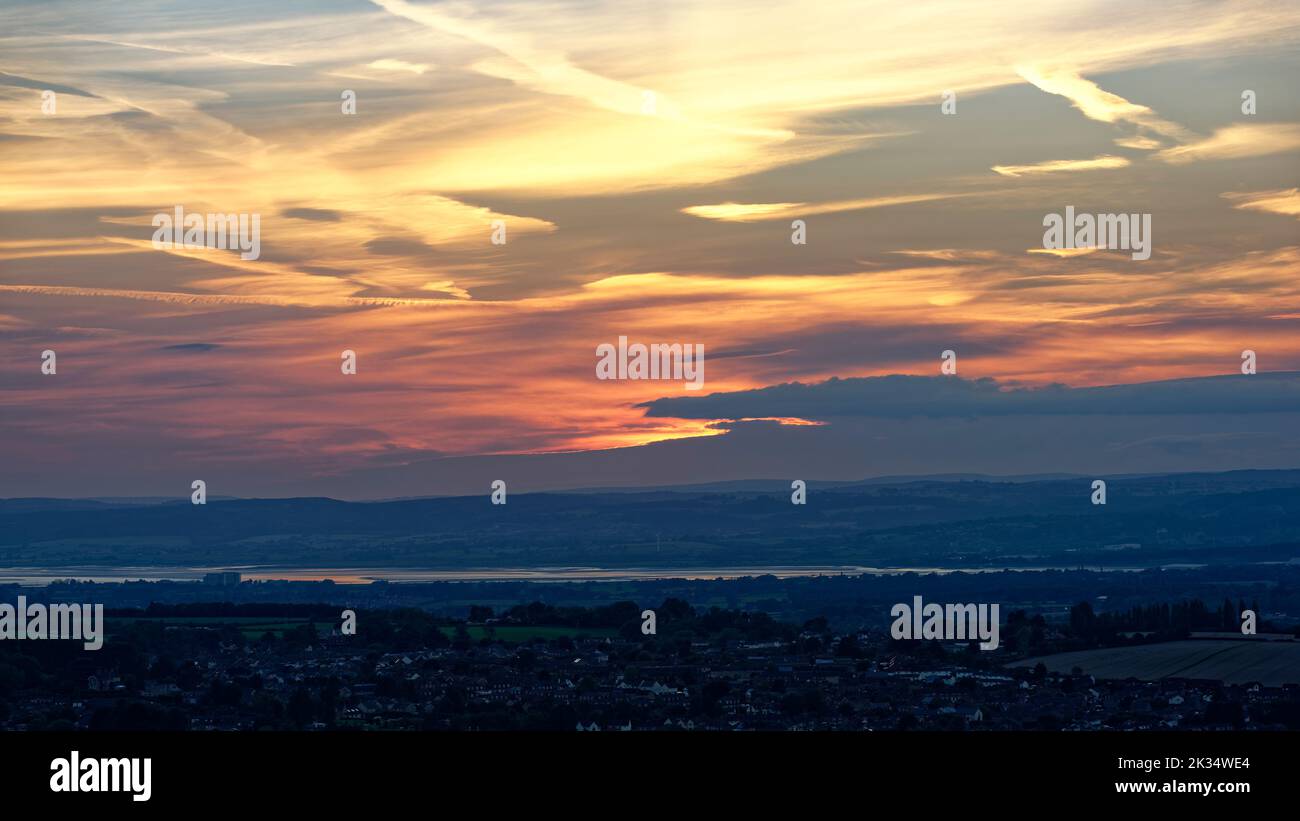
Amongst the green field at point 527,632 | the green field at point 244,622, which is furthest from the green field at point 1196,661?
the green field at point 244,622

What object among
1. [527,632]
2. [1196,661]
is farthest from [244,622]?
[1196,661]

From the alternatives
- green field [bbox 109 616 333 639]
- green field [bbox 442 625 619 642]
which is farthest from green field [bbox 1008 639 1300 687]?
green field [bbox 109 616 333 639]

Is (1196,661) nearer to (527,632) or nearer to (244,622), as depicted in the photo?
(527,632)

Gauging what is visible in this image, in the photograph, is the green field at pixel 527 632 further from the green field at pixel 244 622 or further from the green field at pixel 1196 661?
the green field at pixel 1196 661

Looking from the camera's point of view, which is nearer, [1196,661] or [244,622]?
[1196,661]

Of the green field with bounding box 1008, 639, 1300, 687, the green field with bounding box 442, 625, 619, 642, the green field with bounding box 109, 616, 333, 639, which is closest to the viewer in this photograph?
the green field with bounding box 1008, 639, 1300, 687

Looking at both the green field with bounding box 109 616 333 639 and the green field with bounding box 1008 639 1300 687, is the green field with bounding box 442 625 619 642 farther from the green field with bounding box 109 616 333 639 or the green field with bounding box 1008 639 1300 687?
the green field with bounding box 1008 639 1300 687

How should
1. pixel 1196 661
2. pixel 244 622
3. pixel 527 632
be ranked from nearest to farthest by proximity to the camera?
pixel 1196 661 → pixel 527 632 → pixel 244 622
